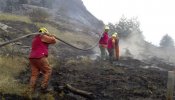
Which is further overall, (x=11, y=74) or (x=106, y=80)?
(x=106, y=80)

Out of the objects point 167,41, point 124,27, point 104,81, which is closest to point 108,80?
point 104,81

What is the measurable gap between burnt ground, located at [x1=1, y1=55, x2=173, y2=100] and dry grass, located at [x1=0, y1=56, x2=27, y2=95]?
283mm

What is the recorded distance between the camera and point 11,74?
11531 millimetres

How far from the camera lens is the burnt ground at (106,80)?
1064cm

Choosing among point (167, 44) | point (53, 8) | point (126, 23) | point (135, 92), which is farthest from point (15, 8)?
point (135, 92)

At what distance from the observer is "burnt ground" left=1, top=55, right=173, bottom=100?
1064 cm

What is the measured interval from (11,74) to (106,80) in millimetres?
3226

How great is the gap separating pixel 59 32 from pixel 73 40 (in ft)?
5.78

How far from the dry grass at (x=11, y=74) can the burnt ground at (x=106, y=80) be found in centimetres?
28

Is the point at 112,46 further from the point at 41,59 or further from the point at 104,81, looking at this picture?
the point at 41,59

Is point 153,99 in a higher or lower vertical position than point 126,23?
lower

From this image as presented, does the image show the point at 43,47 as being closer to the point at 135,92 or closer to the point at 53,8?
the point at 135,92

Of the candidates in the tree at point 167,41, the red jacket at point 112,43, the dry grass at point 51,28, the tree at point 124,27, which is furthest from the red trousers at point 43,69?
the tree at point 167,41

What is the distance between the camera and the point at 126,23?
3388 centimetres
